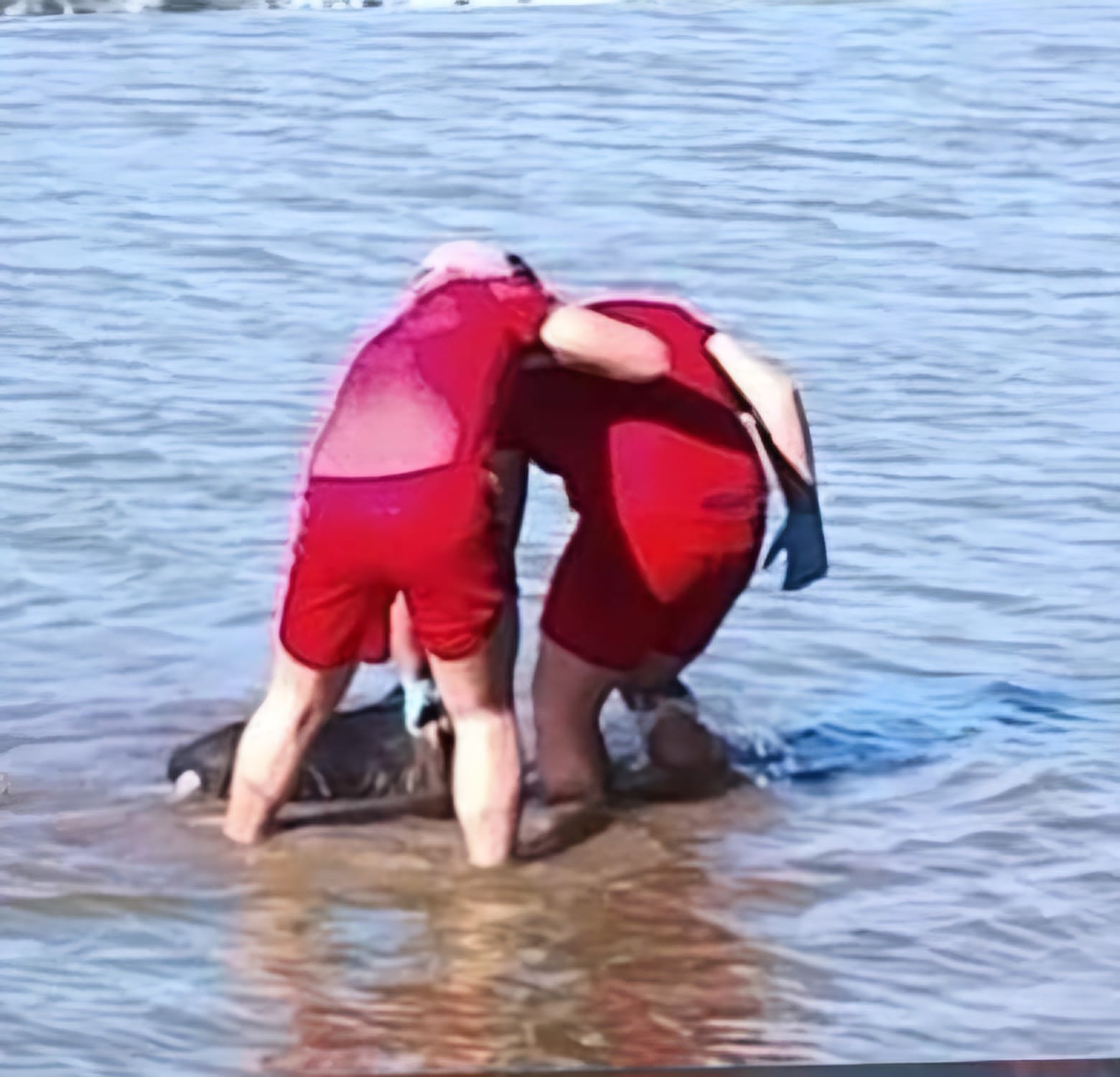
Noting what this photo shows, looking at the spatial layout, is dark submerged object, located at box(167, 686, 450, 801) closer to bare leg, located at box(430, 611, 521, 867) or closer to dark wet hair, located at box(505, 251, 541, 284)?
bare leg, located at box(430, 611, 521, 867)

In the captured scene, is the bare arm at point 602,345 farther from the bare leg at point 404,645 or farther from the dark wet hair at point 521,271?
the bare leg at point 404,645

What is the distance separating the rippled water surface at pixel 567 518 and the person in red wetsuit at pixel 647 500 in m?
0.06

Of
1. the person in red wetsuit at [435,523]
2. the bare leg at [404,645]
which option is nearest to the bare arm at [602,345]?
the person in red wetsuit at [435,523]

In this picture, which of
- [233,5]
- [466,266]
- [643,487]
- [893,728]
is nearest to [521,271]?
[466,266]

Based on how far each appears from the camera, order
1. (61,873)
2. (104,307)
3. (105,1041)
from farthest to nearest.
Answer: (104,307) → (61,873) → (105,1041)

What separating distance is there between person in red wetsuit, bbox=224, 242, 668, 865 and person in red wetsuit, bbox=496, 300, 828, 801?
0.12 ft

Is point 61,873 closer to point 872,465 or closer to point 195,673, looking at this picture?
point 195,673

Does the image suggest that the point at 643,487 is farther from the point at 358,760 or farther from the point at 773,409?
the point at 358,760

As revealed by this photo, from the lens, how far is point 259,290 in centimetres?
206

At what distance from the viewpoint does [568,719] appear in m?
1.69

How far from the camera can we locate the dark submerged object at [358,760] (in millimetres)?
1671

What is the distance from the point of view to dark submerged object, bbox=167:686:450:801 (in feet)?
5.48

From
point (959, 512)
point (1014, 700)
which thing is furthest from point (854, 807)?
point (959, 512)

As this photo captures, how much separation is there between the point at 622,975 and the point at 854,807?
28 centimetres
